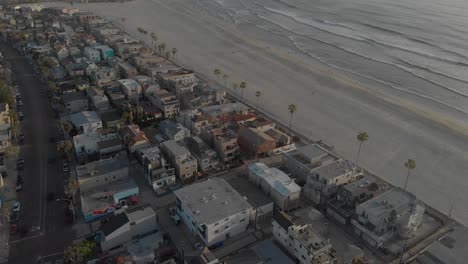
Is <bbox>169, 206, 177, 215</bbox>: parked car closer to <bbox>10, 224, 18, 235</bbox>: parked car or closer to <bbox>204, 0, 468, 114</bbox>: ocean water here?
<bbox>10, 224, 18, 235</bbox>: parked car

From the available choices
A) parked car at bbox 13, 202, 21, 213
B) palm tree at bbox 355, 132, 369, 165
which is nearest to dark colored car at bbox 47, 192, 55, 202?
parked car at bbox 13, 202, 21, 213

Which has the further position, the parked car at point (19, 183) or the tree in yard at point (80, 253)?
the parked car at point (19, 183)

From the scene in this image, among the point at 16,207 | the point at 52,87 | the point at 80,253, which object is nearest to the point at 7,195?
the point at 16,207

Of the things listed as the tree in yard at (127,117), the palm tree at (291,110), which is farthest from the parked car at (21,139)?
the palm tree at (291,110)

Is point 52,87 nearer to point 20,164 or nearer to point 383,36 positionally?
point 20,164

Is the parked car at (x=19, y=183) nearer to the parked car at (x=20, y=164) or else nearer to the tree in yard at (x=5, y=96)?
the parked car at (x=20, y=164)

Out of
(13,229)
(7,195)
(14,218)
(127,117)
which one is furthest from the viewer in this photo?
(127,117)

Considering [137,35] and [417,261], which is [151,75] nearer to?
[137,35]
